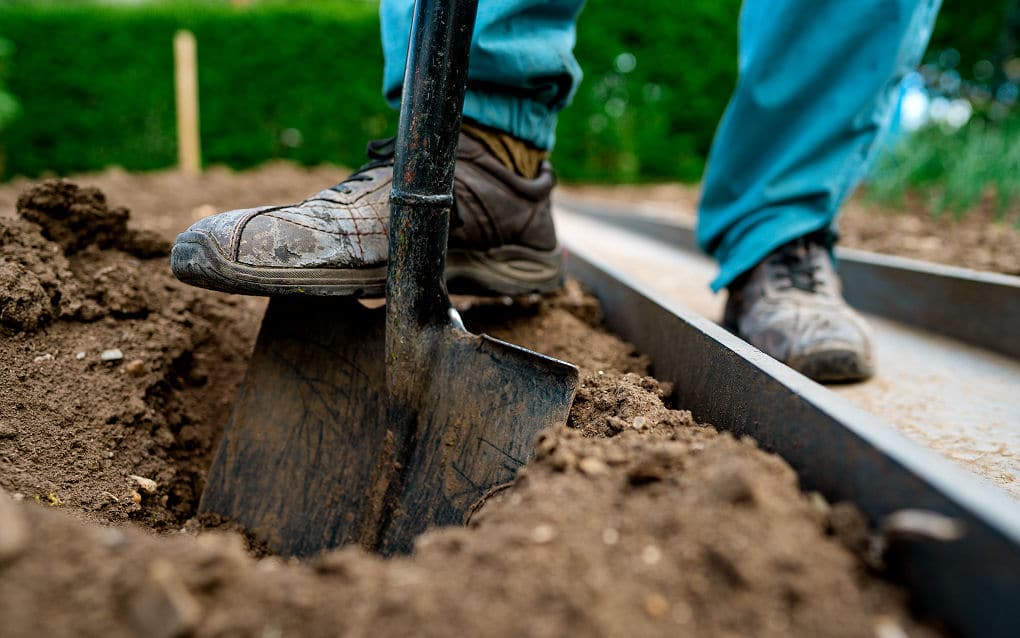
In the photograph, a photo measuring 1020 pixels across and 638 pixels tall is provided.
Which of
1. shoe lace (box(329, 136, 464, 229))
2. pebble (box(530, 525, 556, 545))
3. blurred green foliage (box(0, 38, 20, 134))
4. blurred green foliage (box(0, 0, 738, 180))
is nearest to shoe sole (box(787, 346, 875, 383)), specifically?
shoe lace (box(329, 136, 464, 229))

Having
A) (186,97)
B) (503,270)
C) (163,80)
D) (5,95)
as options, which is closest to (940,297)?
(503,270)

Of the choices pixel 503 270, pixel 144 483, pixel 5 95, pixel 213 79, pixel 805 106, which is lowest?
pixel 144 483

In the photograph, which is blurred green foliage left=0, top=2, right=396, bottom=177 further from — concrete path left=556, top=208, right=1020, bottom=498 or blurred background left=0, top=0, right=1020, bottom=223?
concrete path left=556, top=208, right=1020, bottom=498

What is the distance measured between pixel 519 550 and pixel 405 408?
22.5 inches

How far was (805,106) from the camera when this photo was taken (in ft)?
5.82

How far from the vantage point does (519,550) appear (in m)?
0.66

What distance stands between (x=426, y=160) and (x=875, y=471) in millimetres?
777

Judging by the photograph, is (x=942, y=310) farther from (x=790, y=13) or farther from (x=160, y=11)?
(x=160, y=11)

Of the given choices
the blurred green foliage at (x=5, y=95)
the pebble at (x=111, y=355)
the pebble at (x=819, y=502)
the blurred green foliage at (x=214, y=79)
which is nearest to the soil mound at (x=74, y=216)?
the pebble at (x=111, y=355)

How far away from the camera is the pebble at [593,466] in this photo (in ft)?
2.57

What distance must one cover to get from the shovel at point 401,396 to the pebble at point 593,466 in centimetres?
24

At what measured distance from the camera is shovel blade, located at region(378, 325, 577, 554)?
1066 millimetres

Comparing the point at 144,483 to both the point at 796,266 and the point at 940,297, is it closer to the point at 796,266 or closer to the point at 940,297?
the point at 796,266

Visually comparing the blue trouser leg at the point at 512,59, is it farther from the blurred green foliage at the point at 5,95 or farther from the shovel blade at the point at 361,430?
the blurred green foliage at the point at 5,95
